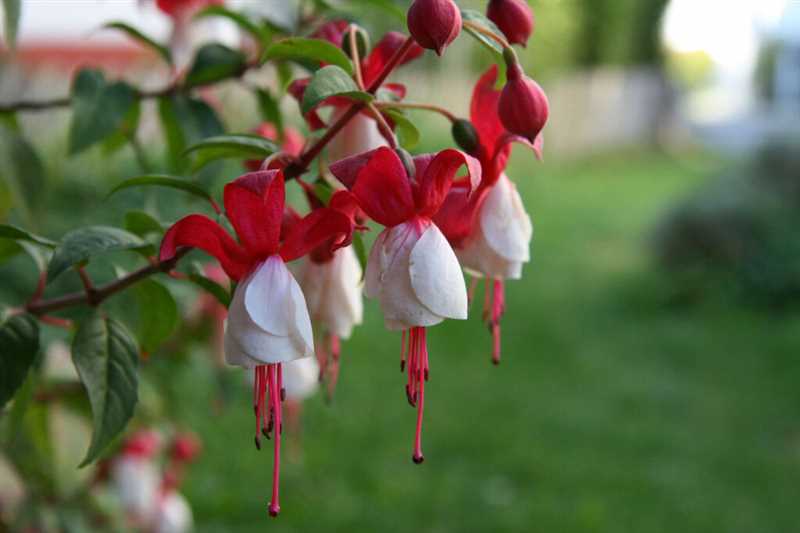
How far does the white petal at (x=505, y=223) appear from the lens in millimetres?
496

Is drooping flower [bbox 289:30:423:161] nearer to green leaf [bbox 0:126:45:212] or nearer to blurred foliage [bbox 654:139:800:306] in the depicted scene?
green leaf [bbox 0:126:45:212]

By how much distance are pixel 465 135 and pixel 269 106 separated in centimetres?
27

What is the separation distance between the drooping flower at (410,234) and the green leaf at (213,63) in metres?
0.33

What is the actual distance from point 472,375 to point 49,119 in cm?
139

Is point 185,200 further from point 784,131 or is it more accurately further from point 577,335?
point 784,131

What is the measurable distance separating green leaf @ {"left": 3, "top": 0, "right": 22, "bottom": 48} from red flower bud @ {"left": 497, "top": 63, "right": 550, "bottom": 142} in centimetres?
36

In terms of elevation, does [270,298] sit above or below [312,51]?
below

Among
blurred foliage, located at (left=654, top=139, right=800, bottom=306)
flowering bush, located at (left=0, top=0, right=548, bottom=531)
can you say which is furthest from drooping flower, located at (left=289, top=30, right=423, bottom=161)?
blurred foliage, located at (left=654, top=139, right=800, bottom=306)

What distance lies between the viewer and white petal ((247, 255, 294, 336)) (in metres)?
0.41

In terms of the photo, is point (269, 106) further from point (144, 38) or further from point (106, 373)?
point (106, 373)

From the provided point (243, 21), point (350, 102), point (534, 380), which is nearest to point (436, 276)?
point (350, 102)

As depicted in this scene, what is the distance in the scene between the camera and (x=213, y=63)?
2.37 feet

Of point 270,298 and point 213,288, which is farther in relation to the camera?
point 213,288

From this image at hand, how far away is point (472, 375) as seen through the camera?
2.75 m
